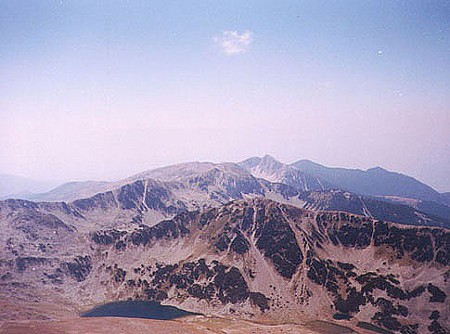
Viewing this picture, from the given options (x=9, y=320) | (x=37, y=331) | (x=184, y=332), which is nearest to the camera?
(x=37, y=331)

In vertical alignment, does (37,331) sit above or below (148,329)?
above

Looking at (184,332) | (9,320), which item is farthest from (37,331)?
(184,332)

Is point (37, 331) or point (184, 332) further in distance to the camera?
point (184, 332)

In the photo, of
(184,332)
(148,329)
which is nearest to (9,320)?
(148,329)

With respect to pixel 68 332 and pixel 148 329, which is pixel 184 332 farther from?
pixel 68 332

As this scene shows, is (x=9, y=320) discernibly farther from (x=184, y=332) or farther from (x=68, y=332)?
(x=184, y=332)

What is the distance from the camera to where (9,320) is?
598 feet

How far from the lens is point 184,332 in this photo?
642ft

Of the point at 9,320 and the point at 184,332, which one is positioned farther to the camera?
the point at 184,332

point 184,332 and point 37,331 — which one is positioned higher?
point 37,331

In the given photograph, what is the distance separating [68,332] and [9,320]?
144 ft

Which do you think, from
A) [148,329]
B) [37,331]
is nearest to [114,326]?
[148,329]

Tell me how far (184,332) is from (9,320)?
101486 mm

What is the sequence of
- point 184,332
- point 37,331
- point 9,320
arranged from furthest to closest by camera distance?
1. point 184,332
2. point 9,320
3. point 37,331
